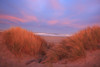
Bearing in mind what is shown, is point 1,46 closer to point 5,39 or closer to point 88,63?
point 5,39

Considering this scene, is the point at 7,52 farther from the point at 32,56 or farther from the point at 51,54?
the point at 51,54

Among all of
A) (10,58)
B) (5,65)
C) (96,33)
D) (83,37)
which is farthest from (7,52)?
(96,33)

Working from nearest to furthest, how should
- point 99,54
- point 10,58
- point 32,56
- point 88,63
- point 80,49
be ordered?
point 88,63
point 99,54
point 80,49
point 10,58
point 32,56

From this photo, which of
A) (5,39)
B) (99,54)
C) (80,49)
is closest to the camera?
(99,54)

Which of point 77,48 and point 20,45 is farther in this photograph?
point 20,45

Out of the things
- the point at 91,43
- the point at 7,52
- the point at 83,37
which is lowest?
the point at 7,52

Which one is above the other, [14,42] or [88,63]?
[14,42]

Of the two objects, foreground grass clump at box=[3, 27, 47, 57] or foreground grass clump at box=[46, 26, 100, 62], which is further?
foreground grass clump at box=[3, 27, 47, 57]

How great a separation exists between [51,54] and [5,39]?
2.71 m

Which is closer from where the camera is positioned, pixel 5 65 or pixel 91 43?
pixel 5 65

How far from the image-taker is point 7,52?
13.3 feet

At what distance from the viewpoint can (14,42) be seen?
4.24 metres

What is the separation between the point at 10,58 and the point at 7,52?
1.66 ft

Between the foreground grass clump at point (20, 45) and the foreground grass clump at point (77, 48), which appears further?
the foreground grass clump at point (20, 45)
